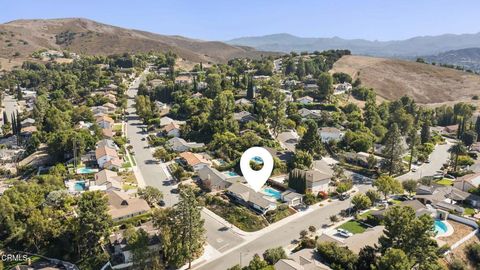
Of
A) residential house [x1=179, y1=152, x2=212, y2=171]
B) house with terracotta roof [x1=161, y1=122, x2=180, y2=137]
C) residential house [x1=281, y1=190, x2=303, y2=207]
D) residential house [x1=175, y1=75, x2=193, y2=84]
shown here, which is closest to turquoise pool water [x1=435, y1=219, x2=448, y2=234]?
residential house [x1=281, y1=190, x2=303, y2=207]

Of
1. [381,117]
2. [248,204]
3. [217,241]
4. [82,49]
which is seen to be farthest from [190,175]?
[82,49]

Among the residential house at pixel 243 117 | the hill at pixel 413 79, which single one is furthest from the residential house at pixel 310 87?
the residential house at pixel 243 117

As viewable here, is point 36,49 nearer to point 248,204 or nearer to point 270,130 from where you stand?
point 270,130

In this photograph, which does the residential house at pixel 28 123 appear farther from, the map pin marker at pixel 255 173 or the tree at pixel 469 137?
the tree at pixel 469 137

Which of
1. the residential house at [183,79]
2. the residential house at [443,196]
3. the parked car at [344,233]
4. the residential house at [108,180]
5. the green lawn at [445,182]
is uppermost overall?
the residential house at [183,79]

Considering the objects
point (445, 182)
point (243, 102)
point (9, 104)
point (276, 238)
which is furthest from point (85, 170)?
point (9, 104)

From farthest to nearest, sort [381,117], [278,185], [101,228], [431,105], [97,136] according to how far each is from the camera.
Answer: [431,105], [381,117], [97,136], [278,185], [101,228]

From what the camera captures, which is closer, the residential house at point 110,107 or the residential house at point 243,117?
the residential house at point 243,117

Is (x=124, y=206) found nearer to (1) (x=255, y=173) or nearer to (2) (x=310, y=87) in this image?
(1) (x=255, y=173)
